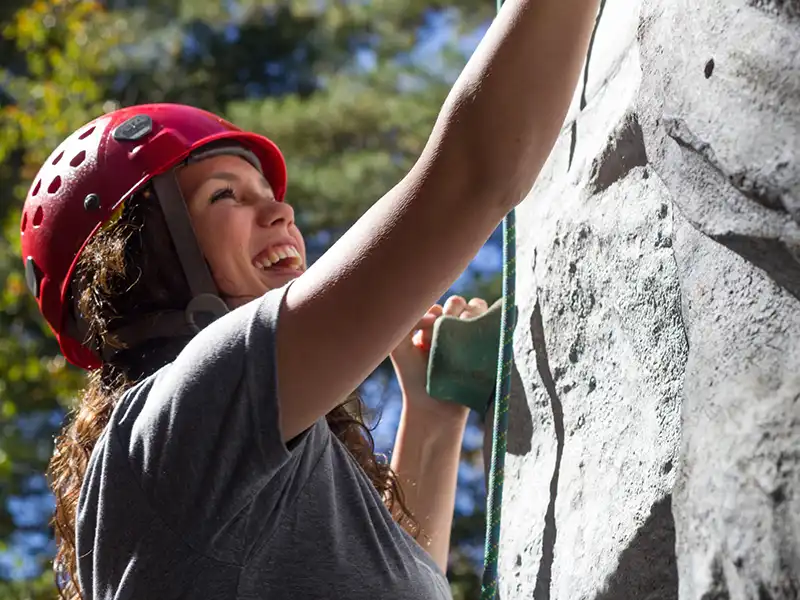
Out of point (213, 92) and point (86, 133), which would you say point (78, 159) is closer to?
point (86, 133)

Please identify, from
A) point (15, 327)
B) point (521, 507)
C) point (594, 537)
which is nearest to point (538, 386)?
point (521, 507)

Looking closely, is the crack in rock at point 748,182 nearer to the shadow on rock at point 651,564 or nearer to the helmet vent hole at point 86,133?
the shadow on rock at point 651,564

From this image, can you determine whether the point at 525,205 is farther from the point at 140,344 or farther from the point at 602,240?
the point at 140,344

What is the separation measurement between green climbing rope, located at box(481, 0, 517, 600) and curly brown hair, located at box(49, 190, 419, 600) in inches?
15.5

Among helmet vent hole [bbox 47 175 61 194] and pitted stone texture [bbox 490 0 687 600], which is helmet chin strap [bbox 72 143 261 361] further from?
pitted stone texture [bbox 490 0 687 600]

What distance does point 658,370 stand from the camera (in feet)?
5.29

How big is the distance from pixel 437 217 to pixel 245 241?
92cm

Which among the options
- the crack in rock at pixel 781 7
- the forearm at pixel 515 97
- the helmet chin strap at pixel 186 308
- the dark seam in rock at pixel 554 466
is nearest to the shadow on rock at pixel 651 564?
the dark seam in rock at pixel 554 466

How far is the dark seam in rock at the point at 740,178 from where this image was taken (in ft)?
4.10

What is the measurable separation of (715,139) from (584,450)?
616mm

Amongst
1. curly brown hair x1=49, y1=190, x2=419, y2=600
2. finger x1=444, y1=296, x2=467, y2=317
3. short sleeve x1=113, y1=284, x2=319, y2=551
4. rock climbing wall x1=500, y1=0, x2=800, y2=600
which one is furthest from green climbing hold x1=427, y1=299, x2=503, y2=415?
short sleeve x1=113, y1=284, x2=319, y2=551

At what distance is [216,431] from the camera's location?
1535 millimetres

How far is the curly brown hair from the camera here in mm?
2162

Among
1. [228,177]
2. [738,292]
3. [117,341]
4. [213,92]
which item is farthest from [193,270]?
[213,92]
